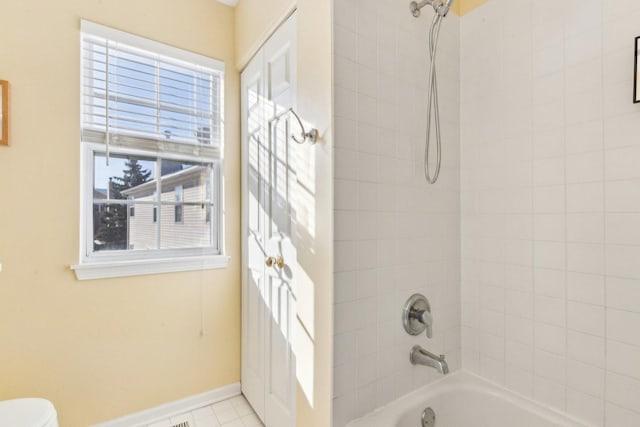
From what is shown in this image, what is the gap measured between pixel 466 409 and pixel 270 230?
1307 mm

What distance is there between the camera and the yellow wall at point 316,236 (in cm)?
120

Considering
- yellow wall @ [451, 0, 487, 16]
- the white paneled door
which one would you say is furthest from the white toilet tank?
yellow wall @ [451, 0, 487, 16]

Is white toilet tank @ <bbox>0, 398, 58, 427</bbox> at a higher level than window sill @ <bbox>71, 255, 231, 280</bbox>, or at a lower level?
lower

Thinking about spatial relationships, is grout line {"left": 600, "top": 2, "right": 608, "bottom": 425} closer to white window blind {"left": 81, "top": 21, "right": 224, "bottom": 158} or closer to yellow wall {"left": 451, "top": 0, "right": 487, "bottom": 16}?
yellow wall {"left": 451, "top": 0, "right": 487, "bottom": 16}

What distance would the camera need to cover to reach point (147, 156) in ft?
6.18

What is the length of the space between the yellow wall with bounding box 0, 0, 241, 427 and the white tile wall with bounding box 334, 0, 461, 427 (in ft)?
3.86

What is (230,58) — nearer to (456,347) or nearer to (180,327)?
(180,327)

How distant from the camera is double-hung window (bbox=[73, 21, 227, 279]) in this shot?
171 centimetres

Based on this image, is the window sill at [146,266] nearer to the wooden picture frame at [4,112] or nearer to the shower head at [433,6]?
the wooden picture frame at [4,112]

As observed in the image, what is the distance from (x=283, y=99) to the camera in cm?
157

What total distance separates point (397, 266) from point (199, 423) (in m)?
1.50

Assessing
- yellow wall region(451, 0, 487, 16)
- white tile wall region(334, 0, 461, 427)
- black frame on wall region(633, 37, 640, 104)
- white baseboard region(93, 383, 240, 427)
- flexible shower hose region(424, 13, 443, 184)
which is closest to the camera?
black frame on wall region(633, 37, 640, 104)

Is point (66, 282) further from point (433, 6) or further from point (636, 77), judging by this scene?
point (636, 77)

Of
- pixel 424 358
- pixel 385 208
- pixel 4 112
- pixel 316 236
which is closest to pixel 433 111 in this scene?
pixel 385 208
